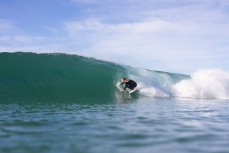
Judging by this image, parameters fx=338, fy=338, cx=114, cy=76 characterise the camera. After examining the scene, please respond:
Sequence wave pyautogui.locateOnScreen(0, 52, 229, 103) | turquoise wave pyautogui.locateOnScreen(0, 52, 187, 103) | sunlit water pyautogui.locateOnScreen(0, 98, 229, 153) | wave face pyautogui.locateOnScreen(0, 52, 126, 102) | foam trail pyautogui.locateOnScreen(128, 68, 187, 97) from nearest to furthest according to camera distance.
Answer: sunlit water pyautogui.locateOnScreen(0, 98, 229, 153) < wave face pyautogui.locateOnScreen(0, 52, 126, 102) < turquoise wave pyautogui.locateOnScreen(0, 52, 187, 103) < wave pyautogui.locateOnScreen(0, 52, 229, 103) < foam trail pyautogui.locateOnScreen(128, 68, 187, 97)

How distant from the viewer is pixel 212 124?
7875 mm

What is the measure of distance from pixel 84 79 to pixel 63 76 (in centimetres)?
136

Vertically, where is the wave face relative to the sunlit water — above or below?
above

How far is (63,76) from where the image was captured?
2180 cm

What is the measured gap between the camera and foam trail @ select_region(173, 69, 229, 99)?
74.4 ft

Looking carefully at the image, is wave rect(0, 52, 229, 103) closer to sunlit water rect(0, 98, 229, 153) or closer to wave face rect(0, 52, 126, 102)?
wave face rect(0, 52, 126, 102)

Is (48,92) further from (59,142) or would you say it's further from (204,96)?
(59,142)

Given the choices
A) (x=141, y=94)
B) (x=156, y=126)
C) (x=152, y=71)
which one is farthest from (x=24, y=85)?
(x=156, y=126)

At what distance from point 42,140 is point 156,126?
2637 millimetres

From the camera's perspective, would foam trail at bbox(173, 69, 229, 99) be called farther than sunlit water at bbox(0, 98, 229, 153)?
Yes

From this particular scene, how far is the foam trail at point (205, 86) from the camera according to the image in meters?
22.7

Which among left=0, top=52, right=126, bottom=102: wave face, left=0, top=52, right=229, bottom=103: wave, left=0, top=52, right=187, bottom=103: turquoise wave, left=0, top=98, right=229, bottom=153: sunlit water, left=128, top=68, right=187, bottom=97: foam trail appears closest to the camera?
left=0, top=98, right=229, bottom=153: sunlit water

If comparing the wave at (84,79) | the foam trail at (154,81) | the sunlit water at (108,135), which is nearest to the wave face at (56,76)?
the wave at (84,79)

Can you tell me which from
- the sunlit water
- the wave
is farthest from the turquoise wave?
the sunlit water
